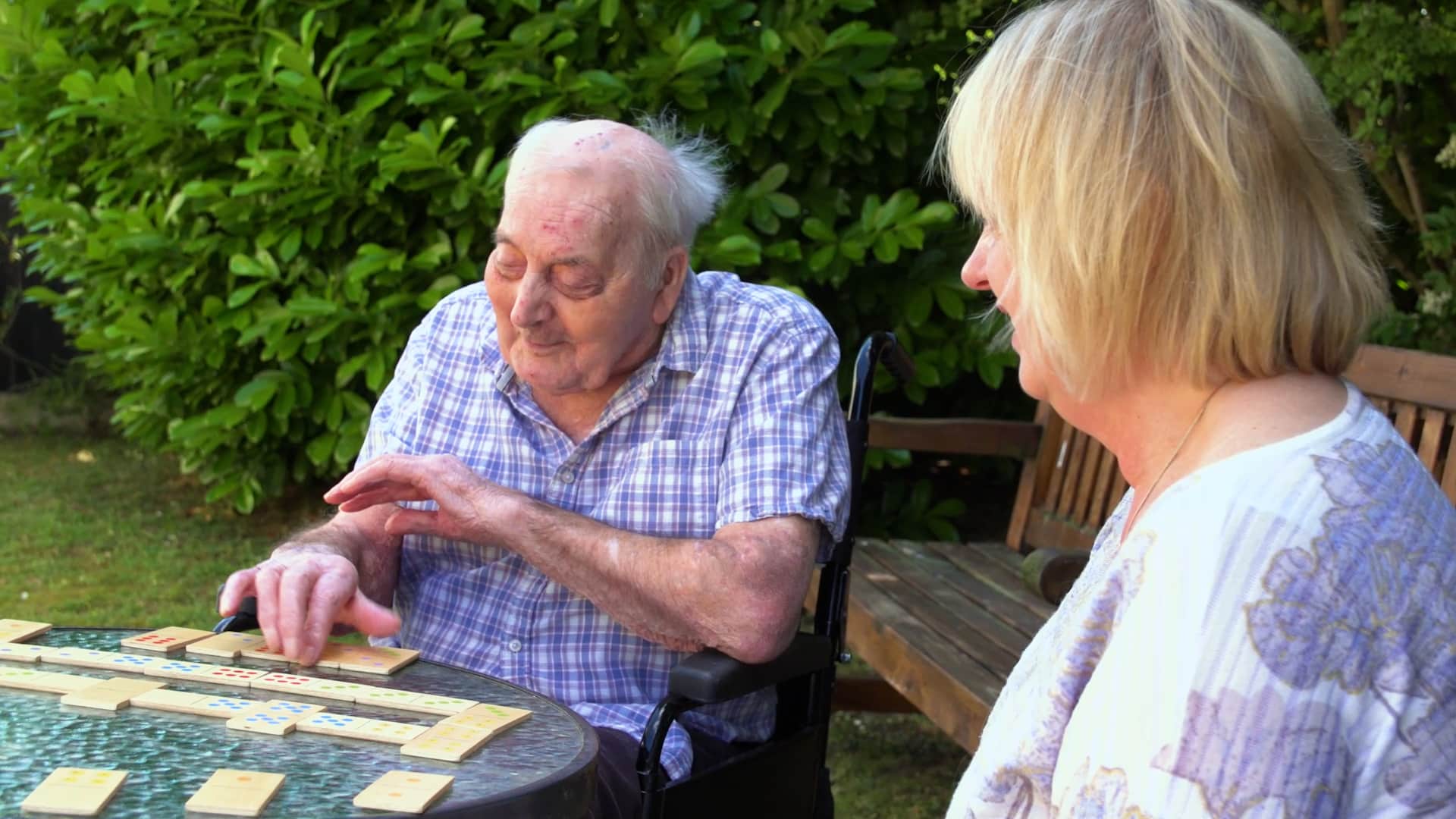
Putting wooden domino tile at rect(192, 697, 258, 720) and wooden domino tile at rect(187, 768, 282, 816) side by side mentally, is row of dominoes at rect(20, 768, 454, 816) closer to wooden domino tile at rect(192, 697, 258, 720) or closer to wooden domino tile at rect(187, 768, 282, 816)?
wooden domino tile at rect(187, 768, 282, 816)

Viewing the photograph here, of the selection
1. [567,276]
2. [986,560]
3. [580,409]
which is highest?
[567,276]

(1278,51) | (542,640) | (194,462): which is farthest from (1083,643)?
(194,462)

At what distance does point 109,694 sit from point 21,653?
0.24 m

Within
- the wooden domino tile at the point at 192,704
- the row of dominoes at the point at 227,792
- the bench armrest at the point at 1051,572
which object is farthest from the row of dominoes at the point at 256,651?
the bench armrest at the point at 1051,572

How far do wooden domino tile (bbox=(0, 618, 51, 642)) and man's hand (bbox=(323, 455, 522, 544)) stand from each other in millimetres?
472

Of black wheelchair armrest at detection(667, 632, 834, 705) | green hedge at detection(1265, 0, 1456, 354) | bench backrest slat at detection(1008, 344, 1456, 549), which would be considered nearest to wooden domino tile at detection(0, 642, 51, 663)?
→ black wheelchair armrest at detection(667, 632, 834, 705)

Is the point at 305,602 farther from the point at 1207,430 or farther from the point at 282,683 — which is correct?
the point at 1207,430

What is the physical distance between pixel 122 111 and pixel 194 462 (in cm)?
146

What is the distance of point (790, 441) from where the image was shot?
2578 mm

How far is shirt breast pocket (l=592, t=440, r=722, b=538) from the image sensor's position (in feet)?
8.53

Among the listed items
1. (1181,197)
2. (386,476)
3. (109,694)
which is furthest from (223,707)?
(1181,197)

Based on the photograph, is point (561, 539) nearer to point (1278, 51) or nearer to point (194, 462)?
point (1278, 51)

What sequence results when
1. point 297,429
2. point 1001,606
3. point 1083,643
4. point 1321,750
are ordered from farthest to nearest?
point 297,429 < point 1001,606 < point 1083,643 < point 1321,750

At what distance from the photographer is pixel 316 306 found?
5.00 meters
